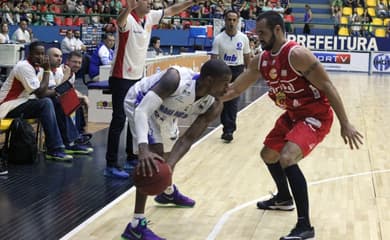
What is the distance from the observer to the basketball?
454cm

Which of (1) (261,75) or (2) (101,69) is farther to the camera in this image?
(2) (101,69)

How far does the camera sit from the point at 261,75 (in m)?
5.57

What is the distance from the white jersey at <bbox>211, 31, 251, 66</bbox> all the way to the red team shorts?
4.17 metres

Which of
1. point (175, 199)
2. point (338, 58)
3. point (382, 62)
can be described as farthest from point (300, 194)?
Answer: point (338, 58)

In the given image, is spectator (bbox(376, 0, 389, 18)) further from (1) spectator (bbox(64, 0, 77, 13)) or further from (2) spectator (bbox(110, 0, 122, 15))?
(1) spectator (bbox(64, 0, 77, 13))

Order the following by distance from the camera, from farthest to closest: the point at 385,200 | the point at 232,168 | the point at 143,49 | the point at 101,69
→ the point at 101,69, the point at 232,168, the point at 143,49, the point at 385,200

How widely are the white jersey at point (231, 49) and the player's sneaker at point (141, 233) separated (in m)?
5.13

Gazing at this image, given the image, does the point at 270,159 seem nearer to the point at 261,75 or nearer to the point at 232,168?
the point at 261,75

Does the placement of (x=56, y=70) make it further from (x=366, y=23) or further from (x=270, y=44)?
(x=366, y=23)

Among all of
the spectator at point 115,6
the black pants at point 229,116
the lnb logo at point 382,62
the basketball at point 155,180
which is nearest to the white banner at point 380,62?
the lnb logo at point 382,62

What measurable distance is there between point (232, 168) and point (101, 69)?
14.3 feet

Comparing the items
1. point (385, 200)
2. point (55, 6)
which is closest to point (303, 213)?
point (385, 200)

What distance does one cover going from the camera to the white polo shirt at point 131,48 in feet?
23.0

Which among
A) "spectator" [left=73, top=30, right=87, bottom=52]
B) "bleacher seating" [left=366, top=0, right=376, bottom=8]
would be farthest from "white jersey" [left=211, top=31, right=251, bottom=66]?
"bleacher seating" [left=366, top=0, right=376, bottom=8]
